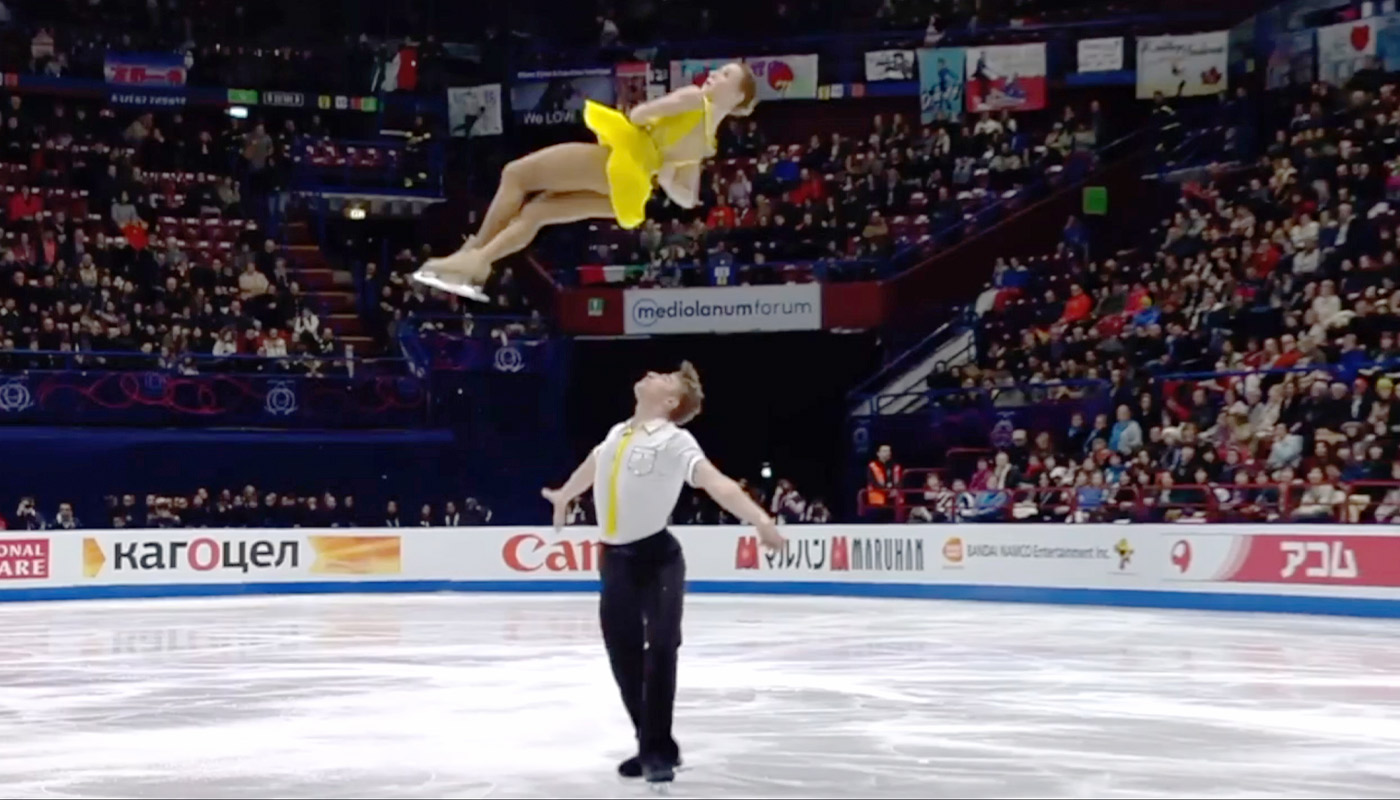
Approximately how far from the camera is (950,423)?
24375 millimetres

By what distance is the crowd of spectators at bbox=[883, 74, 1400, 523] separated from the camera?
18.5m

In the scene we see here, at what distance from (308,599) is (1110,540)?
9.26m

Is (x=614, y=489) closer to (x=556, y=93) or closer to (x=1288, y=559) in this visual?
(x=1288, y=559)

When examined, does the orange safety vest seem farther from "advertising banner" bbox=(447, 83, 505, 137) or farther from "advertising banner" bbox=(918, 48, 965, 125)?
"advertising banner" bbox=(447, 83, 505, 137)

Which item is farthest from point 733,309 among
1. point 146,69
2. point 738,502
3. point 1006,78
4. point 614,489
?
point 738,502

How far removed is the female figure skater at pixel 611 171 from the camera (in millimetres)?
7934

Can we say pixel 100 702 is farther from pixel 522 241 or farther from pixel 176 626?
pixel 176 626

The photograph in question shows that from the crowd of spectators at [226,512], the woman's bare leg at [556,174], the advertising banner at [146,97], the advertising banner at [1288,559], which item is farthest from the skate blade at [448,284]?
the advertising banner at [146,97]

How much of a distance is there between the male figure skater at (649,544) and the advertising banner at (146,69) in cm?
2615

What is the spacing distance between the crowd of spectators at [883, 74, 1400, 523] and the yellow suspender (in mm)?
11878

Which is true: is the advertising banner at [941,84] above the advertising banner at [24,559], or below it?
above

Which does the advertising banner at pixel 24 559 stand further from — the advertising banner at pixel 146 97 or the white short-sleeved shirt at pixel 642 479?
the white short-sleeved shirt at pixel 642 479

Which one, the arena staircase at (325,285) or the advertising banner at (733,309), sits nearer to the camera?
the advertising banner at (733,309)

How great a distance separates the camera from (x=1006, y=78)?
96.7ft
